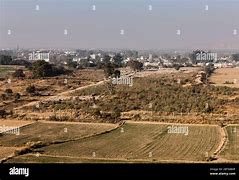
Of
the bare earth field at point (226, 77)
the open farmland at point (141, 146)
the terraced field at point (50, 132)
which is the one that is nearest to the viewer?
the open farmland at point (141, 146)

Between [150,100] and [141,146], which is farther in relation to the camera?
[150,100]

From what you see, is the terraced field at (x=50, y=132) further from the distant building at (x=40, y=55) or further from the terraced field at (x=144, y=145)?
the distant building at (x=40, y=55)

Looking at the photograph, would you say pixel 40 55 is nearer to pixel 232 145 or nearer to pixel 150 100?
pixel 150 100

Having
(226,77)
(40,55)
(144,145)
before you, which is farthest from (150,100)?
(226,77)

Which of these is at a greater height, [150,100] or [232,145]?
[150,100]

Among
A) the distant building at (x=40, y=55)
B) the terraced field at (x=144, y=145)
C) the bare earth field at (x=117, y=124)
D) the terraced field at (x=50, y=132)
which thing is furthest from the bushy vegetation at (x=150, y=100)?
the distant building at (x=40, y=55)
